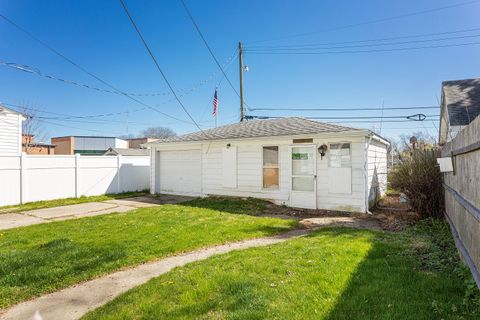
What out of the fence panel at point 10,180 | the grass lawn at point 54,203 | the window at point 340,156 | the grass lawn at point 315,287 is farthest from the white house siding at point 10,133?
the window at point 340,156

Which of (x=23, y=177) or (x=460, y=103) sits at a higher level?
(x=460, y=103)

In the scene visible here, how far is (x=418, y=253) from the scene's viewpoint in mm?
4617

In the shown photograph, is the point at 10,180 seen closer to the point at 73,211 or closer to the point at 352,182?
the point at 73,211

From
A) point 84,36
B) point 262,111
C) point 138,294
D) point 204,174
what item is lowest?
point 138,294

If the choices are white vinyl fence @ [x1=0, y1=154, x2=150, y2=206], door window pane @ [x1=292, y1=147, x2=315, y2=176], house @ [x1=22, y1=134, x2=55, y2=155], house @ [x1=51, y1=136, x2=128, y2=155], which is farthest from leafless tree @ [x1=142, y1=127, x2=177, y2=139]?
door window pane @ [x1=292, y1=147, x2=315, y2=176]

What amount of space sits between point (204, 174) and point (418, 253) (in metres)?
9.30

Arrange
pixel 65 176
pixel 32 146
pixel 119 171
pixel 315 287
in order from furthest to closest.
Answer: pixel 32 146
pixel 119 171
pixel 65 176
pixel 315 287

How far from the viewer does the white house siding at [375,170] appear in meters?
9.76

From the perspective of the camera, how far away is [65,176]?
12.8 metres

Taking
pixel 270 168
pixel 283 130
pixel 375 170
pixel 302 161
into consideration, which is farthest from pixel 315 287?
pixel 375 170

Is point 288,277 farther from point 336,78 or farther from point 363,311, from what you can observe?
point 336,78

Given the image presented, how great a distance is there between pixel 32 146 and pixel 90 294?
37.5 metres

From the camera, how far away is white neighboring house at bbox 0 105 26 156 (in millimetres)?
13906

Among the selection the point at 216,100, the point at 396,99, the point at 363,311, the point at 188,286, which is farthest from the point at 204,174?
the point at 396,99
